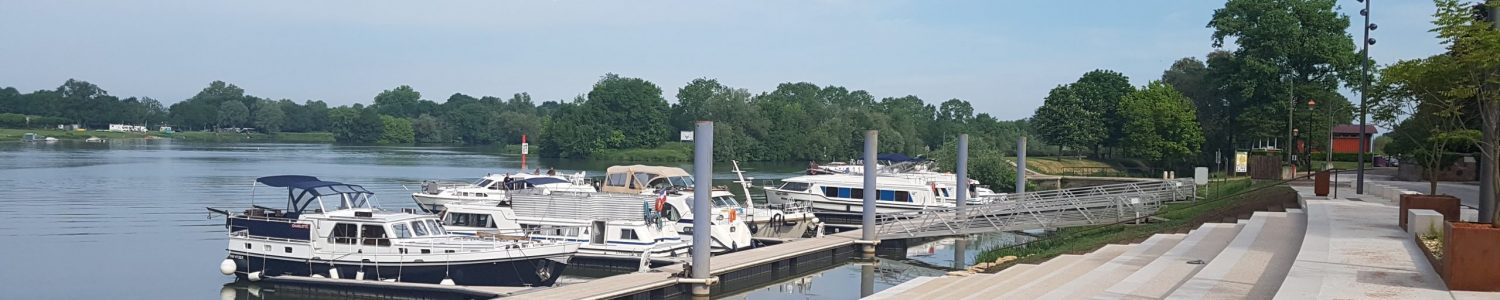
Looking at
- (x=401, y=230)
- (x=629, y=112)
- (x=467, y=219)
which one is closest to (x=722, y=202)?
(x=467, y=219)

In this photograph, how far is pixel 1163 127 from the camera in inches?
3312

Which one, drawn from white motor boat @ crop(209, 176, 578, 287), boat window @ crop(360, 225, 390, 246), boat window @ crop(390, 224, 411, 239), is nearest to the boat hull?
white motor boat @ crop(209, 176, 578, 287)

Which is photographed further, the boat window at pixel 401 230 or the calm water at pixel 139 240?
the calm water at pixel 139 240

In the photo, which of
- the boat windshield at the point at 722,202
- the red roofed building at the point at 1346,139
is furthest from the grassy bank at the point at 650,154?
the boat windshield at the point at 722,202

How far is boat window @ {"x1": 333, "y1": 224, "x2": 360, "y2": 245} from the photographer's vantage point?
100ft

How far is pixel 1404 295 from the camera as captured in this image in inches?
560

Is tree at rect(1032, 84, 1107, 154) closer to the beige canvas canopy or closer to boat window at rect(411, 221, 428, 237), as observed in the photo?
the beige canvas canopy

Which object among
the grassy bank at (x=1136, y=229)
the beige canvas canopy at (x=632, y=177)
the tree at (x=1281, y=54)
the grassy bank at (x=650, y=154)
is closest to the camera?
the grassy bank at (x=1136, y=229)

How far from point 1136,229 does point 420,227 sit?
21.5 metres

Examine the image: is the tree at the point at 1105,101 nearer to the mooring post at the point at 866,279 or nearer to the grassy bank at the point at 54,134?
the mooring post at the point at 866,279

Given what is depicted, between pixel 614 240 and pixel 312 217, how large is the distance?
27.7 feet

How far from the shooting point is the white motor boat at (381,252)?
2973 centimetres

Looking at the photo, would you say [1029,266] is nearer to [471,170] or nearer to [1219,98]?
[1219,98]

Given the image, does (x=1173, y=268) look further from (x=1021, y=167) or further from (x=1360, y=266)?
(x=1021, y=167)
